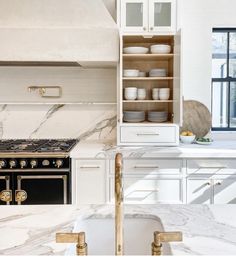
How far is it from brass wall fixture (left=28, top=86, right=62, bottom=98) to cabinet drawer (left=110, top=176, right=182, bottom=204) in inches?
44.6

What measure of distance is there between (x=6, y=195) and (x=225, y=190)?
5.86ft

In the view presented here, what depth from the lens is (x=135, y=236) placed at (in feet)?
4.70

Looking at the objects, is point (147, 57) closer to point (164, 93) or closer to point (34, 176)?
point (164, 93)

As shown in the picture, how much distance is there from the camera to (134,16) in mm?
3164

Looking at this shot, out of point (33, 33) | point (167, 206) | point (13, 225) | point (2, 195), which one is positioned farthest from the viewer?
point (33, 33)

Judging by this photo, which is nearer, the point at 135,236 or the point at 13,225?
the point at 13,225

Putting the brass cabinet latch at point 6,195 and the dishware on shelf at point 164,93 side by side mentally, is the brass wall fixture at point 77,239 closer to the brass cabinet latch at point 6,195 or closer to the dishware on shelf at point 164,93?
the brass cabinet latch at point 6,195

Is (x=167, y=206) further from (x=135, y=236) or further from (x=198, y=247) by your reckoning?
(x=198, y=247)

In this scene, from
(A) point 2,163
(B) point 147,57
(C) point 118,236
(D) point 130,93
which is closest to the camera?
(C) point 118,236

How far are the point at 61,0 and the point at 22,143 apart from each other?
1336 mm

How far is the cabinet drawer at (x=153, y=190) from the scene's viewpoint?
2.96m

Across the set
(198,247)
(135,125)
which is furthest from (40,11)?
(198,247)

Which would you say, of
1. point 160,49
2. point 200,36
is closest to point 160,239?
point 160,49

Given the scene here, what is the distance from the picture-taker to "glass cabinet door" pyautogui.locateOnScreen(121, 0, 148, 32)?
10.3ft
